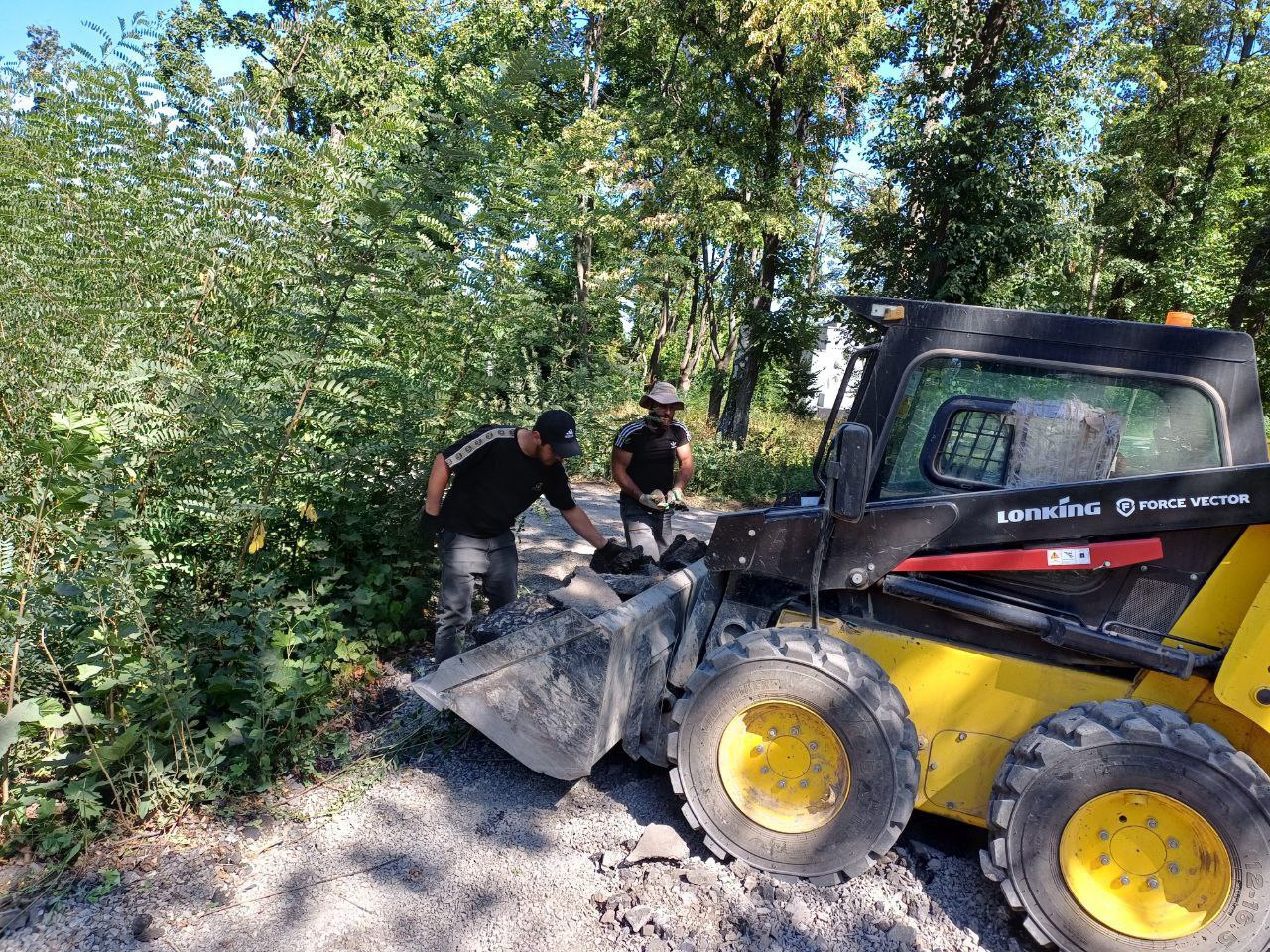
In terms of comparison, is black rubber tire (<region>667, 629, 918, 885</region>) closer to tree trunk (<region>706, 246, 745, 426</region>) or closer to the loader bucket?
the loader bucket

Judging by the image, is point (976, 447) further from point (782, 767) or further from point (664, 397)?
point (664, 397)

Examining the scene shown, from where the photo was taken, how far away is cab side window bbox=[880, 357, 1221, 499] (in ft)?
9.98

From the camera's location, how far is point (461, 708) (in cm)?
353

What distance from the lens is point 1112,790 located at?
2701 mm

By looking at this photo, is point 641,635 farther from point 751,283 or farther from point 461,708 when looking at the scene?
point 751,283

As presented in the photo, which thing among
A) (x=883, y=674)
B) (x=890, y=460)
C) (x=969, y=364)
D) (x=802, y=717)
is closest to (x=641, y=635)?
(x=802, y=717)

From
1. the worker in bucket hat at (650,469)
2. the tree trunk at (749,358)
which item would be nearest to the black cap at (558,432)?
the worker in bucket hat at (650,469)

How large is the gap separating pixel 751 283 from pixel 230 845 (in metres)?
14.5

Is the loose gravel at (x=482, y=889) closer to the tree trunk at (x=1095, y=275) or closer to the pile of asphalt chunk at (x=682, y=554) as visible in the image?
the pile of asphalt chunk at (x=682, y=554)

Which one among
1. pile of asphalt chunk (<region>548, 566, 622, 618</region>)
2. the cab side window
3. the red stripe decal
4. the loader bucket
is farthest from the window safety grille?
pile of asphalt chunk (<region>548, 566, 622, 618</region>)

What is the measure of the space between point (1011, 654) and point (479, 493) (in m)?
2.77

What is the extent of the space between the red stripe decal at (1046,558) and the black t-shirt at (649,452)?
8.69 feet

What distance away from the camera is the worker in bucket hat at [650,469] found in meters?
5.64

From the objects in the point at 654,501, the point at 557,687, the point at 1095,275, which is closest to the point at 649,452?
the point at 654,501
